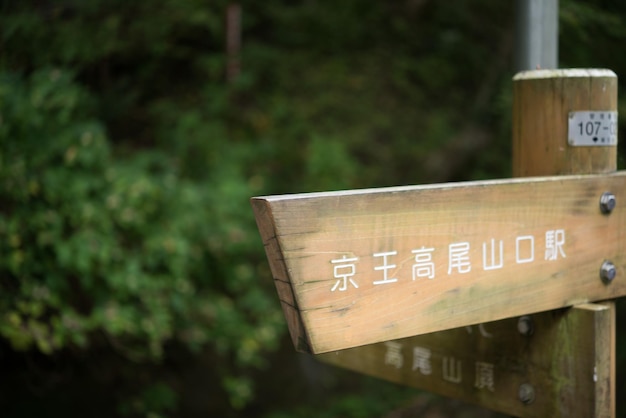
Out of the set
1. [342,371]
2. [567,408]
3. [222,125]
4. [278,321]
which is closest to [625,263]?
[567,408]

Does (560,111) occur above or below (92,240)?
above

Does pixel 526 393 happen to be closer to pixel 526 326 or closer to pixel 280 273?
pixel 526 326

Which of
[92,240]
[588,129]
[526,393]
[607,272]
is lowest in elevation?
[526,393]

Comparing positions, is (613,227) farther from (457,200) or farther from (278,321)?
(278,321)

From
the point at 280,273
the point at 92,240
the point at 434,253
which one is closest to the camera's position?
the point at 280,273

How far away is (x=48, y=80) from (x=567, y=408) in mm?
2608

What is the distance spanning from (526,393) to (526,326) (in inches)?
5.5

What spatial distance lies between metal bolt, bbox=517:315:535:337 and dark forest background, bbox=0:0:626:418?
54.6 inches

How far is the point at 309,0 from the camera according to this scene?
19.0 feet

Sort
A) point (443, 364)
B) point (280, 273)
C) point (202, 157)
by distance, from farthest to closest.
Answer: point (202, 157), point (443, 364), point (280, 273)

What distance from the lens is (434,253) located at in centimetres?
119

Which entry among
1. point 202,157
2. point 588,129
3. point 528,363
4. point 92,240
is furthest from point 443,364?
point 202,157

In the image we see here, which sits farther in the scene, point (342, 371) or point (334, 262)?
point (342, 371)

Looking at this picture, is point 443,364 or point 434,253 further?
point 443,364
